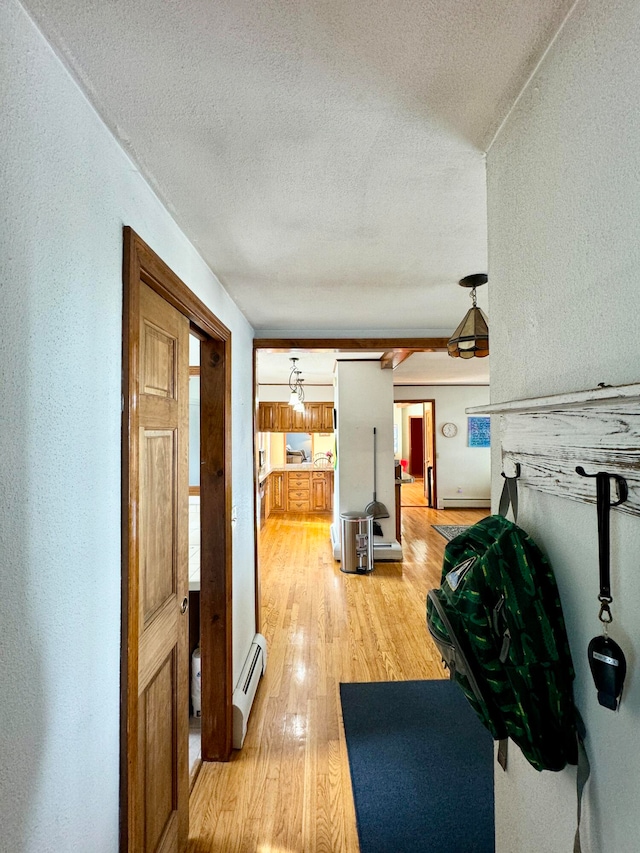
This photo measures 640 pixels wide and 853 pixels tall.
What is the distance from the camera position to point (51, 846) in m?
0.83

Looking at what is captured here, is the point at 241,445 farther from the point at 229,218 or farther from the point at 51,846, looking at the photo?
the point at 51,846

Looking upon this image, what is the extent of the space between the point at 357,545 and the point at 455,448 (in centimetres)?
417

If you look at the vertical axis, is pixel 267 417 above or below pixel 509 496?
above

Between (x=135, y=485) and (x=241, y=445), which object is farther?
(x=241, y=445)

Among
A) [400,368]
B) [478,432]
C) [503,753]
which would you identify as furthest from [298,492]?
[503,753]

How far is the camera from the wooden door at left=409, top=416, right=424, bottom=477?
12469mm

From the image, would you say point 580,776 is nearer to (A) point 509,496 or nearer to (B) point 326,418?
(A) point 509,496

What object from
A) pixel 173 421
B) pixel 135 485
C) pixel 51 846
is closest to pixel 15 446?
pixel 135 485

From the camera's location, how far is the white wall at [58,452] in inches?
28.6

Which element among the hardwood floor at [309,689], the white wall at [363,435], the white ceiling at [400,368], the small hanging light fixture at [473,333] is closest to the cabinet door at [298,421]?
the white ceiling at [400,368]

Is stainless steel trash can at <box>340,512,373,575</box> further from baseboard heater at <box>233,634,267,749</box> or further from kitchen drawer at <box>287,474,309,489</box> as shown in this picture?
kitchen drawer at <box>287,474,309,489</box>

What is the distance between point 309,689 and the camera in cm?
273

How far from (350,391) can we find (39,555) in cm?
471

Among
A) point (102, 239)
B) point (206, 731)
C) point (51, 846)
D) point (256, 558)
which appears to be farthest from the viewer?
point (256, 558)
